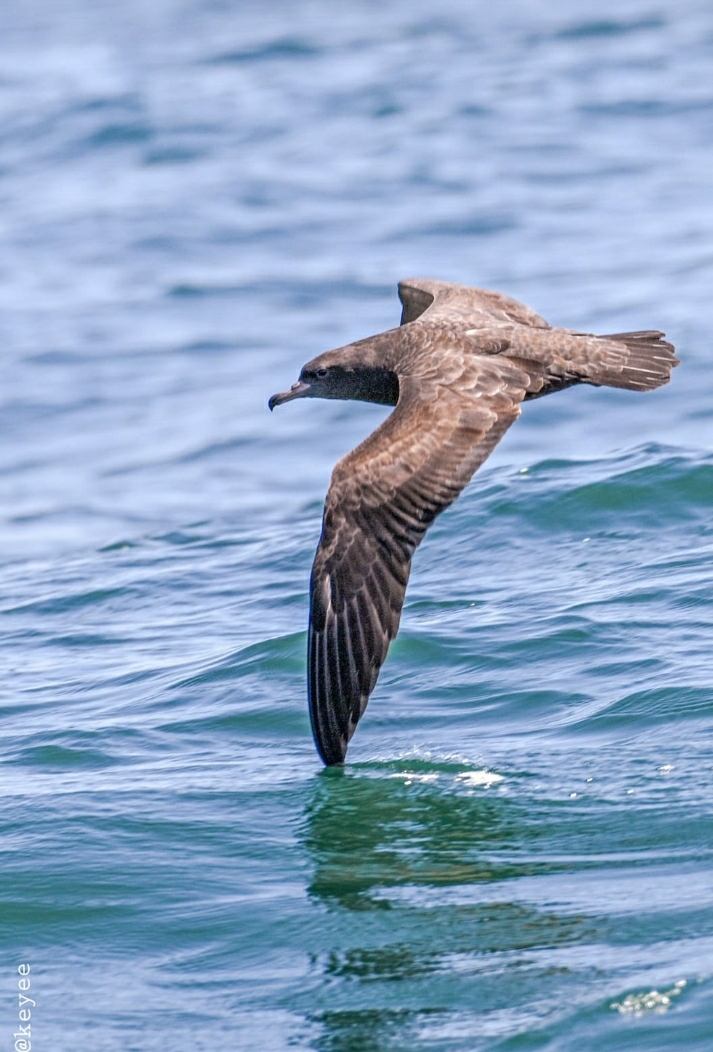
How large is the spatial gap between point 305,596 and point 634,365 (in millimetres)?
2782

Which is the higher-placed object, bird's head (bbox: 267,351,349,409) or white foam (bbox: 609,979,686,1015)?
bird's head (bbox: 267,351,349,409)

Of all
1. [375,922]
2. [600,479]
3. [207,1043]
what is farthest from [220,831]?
[600,479]

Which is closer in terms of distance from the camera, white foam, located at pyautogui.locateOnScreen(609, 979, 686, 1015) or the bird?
white foam, located at pyautogui.locateOnScreen(609, 979, 686, 1015)

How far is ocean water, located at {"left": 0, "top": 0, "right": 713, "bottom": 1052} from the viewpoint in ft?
17.1

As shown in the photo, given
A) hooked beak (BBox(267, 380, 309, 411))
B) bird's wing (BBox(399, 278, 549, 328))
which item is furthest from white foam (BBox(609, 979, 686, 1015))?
hooked beak (BBox(267, 380, 309, 411))

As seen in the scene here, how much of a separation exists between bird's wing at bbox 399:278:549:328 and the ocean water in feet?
4.78

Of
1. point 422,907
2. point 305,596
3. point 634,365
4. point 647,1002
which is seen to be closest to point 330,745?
point 422,907

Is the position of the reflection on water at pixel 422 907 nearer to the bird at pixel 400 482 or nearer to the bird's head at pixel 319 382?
the bird at pixel 400 482

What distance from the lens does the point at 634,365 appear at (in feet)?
23.7

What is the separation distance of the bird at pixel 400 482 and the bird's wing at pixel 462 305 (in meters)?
0.53

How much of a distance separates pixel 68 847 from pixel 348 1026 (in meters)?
Result: 1.80

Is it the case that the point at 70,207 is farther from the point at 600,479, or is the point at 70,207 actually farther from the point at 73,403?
the point at 600,479

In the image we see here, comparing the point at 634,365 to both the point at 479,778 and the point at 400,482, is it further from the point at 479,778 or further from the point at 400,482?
the point at 479,778

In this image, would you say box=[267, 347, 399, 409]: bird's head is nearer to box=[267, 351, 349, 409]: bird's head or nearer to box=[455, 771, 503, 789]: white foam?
box=[267, 351, 349, 409]: bird's head
